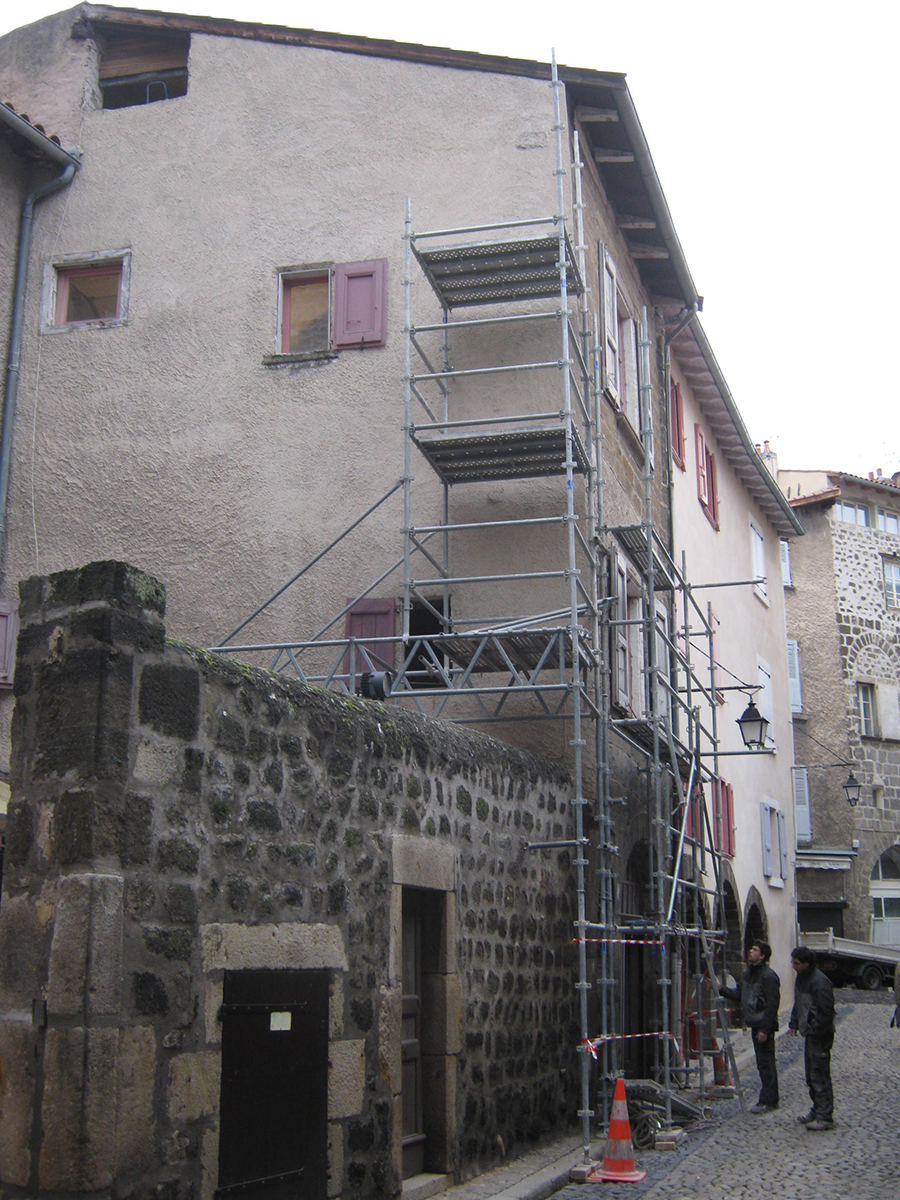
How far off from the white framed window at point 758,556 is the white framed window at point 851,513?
10.3 meters

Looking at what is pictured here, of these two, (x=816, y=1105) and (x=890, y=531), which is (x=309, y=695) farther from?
(x=890, y=531)

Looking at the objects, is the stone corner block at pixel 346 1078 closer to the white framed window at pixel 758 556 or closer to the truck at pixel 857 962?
the white framed window at pixel 758 556

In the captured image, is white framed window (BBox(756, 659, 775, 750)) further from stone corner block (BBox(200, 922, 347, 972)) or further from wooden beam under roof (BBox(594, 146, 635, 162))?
stone corner block (BBox(200, 922, 347, 972))

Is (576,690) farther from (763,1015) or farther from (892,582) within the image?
(892,582)

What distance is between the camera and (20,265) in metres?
12.9

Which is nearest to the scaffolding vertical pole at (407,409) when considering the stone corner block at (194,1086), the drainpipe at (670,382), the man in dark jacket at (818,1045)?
the man in dark jacket at (818,1045)

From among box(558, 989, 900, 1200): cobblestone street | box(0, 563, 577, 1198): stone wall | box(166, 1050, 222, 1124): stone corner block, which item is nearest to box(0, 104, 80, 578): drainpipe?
box(0, 563, 577, 1198): stone wall

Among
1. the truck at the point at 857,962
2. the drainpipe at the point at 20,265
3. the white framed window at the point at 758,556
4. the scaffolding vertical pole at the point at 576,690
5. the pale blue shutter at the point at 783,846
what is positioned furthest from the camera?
the truck at the point at 857,962

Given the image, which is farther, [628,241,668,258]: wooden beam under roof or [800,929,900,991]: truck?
[800,929,900,991]: truck

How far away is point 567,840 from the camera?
9672 millimetres

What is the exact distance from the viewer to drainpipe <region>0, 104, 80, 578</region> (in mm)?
12258

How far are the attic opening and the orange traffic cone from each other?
33.5 ft

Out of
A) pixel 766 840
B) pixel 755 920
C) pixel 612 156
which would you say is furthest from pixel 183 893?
pixel 766 840

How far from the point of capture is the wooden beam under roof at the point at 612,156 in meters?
12.9
